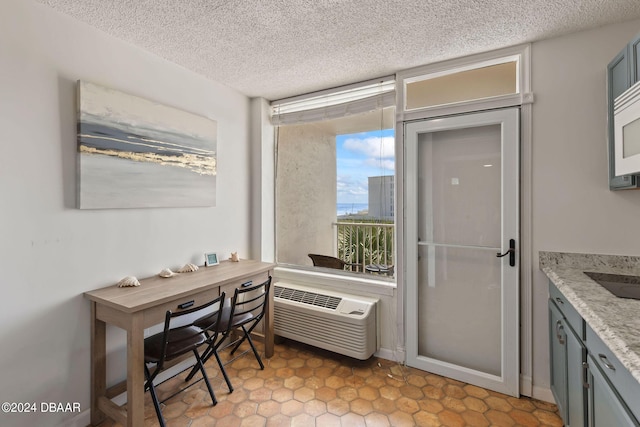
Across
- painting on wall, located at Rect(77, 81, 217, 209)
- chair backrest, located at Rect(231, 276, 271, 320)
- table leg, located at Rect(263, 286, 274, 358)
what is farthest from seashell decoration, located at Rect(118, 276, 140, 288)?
table leg, located at Rect(263, 286, 274, 358)

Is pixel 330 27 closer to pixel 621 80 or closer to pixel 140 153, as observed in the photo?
pixel 140 153

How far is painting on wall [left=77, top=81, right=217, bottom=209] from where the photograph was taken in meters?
1.91

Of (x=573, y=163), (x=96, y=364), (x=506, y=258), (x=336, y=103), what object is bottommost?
(x=96, y=364)

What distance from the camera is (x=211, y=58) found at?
238cm

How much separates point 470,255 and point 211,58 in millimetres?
2535

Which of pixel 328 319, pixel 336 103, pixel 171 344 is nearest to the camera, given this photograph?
pixel 171 344

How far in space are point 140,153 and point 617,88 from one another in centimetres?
303

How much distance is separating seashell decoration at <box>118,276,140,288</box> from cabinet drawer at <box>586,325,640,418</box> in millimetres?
2470

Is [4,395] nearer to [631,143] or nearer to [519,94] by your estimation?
[631,143]

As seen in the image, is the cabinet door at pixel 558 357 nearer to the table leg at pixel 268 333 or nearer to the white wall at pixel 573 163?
the white wall at pixel 573 163

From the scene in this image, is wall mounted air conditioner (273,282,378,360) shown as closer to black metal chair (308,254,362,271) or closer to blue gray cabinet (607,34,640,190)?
black metal chair (308,254,362,271)

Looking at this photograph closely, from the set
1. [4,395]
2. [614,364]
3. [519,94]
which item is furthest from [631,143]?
[4,395]

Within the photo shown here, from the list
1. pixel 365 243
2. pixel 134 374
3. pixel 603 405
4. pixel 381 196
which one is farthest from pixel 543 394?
pixel 134 374

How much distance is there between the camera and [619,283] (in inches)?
64.4
